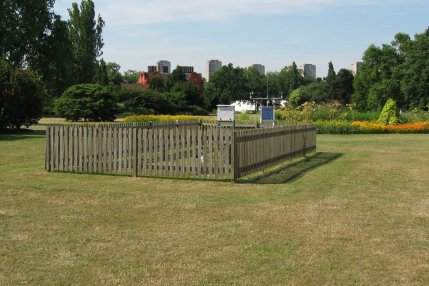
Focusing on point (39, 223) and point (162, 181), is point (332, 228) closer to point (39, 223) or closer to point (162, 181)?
point (39, 223)

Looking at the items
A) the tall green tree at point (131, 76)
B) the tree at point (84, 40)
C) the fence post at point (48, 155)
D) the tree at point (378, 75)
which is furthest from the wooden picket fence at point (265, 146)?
the tall green tree at point (131, 76)

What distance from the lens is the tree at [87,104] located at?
47.2m

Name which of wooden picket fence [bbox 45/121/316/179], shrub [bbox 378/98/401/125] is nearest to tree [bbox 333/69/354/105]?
shrub [bbox 378/98/401/125]

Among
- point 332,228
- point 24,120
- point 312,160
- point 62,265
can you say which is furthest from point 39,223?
point 24,120

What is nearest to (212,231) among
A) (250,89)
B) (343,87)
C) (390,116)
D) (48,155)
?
(48,155)

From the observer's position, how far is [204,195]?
31.6 feet

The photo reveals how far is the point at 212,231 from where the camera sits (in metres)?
6.85

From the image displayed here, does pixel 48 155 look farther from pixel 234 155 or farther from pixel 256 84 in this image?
pixel 256 84

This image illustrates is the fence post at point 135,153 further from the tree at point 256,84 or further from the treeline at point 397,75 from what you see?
the tree at point 256,84

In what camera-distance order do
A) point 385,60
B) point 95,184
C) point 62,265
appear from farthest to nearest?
point 385,60 → point 95,184 → point 62,265

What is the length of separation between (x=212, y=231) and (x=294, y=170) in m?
7.34

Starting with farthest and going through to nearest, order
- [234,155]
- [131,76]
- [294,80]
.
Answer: [131,76]
[294,80]
[234,155]

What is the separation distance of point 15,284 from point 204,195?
5110 millimetres

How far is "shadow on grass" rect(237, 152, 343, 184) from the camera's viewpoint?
1180 centimetres
